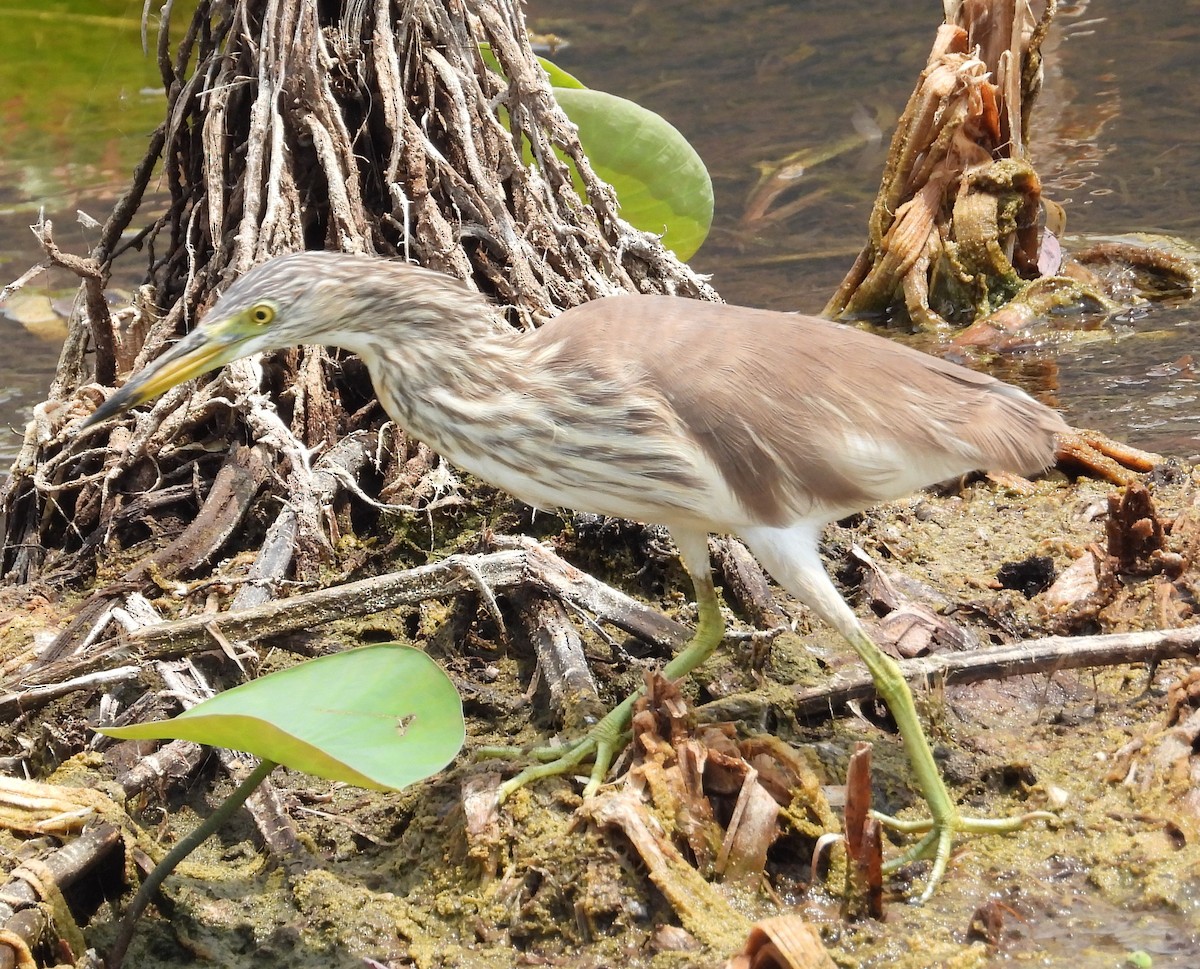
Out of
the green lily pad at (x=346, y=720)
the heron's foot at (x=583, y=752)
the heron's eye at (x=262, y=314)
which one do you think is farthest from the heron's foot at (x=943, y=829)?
the heron's eye at (x=262, y=314)

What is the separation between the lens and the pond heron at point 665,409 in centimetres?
268

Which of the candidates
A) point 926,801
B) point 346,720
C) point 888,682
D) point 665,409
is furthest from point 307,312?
point 926,801

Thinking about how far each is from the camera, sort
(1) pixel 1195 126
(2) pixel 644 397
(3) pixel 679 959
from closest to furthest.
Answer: (3) pixel 679 959
(2) pixel 644 397
(1) pixel 1195 126

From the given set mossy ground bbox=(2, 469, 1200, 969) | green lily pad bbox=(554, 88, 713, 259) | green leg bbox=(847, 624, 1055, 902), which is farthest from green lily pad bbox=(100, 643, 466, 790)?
green lily pad bbox=(554, 88, 713, 259)

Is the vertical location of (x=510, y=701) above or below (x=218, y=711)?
below

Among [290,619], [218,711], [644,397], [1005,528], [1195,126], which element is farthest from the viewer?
[1195,126]

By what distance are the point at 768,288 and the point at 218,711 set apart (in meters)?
4.89

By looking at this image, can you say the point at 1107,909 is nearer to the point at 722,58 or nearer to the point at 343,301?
the point at 343,301

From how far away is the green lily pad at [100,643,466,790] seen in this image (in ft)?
6.81

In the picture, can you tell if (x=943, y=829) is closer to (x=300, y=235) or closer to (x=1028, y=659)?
(x=1028, y=659)

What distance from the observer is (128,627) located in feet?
10.0

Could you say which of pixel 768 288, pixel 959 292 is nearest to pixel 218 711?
pixel 959 292

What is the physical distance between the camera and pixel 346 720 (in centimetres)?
222

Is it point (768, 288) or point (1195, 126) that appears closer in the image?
point (768, 288)
